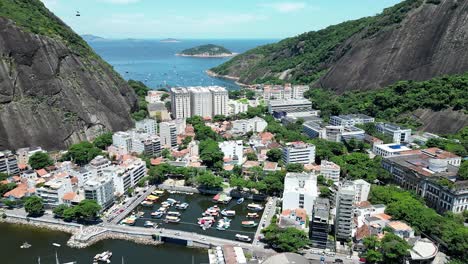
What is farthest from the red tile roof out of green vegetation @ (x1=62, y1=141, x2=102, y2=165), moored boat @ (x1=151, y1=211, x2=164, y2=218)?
moored boat @ (x1=151, y1=211, x2=164, y2=218)

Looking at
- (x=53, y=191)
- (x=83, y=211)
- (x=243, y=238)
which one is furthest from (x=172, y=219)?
(x=53, y=191)

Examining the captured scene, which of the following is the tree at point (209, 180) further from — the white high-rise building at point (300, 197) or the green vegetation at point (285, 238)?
the green vegetation at point (285, 238)

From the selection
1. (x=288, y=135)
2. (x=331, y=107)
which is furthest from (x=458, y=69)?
(x=288, y=135)

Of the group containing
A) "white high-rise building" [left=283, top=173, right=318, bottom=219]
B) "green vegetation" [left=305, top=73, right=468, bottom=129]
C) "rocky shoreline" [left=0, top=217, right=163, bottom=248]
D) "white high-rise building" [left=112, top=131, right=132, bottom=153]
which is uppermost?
"green vegetation" [left=305, top=73, right=468, bottom=129]

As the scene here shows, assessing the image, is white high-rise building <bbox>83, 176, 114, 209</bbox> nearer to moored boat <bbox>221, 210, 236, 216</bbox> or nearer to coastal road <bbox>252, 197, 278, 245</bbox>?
moored boat <bbox>221, 210, 236, 216</bbox>

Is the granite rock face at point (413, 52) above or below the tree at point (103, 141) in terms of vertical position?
above

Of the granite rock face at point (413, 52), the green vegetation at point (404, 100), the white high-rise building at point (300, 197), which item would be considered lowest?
the white high-rise building at point (300, 197)

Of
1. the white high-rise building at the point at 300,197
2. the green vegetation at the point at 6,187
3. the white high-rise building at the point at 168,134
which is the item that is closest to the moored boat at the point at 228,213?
the white high-rise building at the point at 300,197
